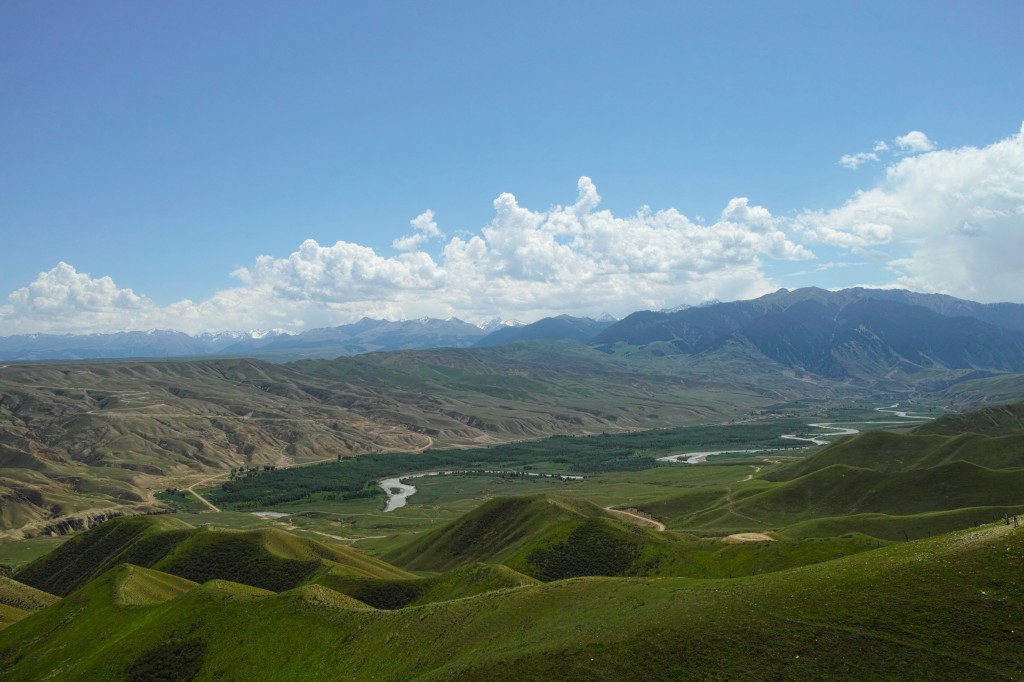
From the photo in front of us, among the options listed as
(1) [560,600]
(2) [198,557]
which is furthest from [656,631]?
(2) [198,557]

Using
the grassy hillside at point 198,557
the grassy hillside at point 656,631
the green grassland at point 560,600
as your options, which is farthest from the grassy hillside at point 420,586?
the grassy hillside at point 656,631

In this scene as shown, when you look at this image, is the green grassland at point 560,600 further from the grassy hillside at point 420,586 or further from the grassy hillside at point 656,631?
the grassy hillside at point 420,586

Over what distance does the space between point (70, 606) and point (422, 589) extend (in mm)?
55000

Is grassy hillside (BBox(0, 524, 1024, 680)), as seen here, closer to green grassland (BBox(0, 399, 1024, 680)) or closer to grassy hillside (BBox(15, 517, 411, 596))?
green grassland (BBox(0, 399, 1024, 680))

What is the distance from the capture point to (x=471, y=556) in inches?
5866

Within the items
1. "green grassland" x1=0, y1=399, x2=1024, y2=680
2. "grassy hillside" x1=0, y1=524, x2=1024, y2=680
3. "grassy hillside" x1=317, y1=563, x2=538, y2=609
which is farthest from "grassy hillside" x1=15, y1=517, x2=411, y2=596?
"grassy hillside" x1=0, y1=524, x2=1024, y2=680

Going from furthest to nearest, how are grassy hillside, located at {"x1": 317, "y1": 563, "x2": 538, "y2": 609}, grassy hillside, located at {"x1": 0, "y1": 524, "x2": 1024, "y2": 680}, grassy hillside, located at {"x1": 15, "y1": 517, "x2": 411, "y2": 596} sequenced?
grassy hillside, located at {"x1": 15, "y1": 517, "x2": 411, "y2": 596}, grassy hillside, located at {"x1": 317, "y1": 563, "x2": 538, "y2": 609}, grassy hillside, located at {"x1": 0, "y1": 524, "x2": 1024, "y2": 680}

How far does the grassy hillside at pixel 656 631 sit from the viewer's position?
4756cm

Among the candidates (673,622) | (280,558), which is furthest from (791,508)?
(673,622)

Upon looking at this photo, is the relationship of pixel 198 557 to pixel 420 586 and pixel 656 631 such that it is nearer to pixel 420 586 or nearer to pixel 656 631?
pixel 420 586

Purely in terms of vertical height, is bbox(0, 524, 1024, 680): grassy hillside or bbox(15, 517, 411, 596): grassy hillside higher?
bbox(0, 524, 1024, 680): grassy hillside

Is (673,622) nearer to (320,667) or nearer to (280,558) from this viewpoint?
(320,667)

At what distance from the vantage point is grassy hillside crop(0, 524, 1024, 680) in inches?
1873

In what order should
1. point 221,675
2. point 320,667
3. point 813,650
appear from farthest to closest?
point 221,675, point 320,667, point 813,650
